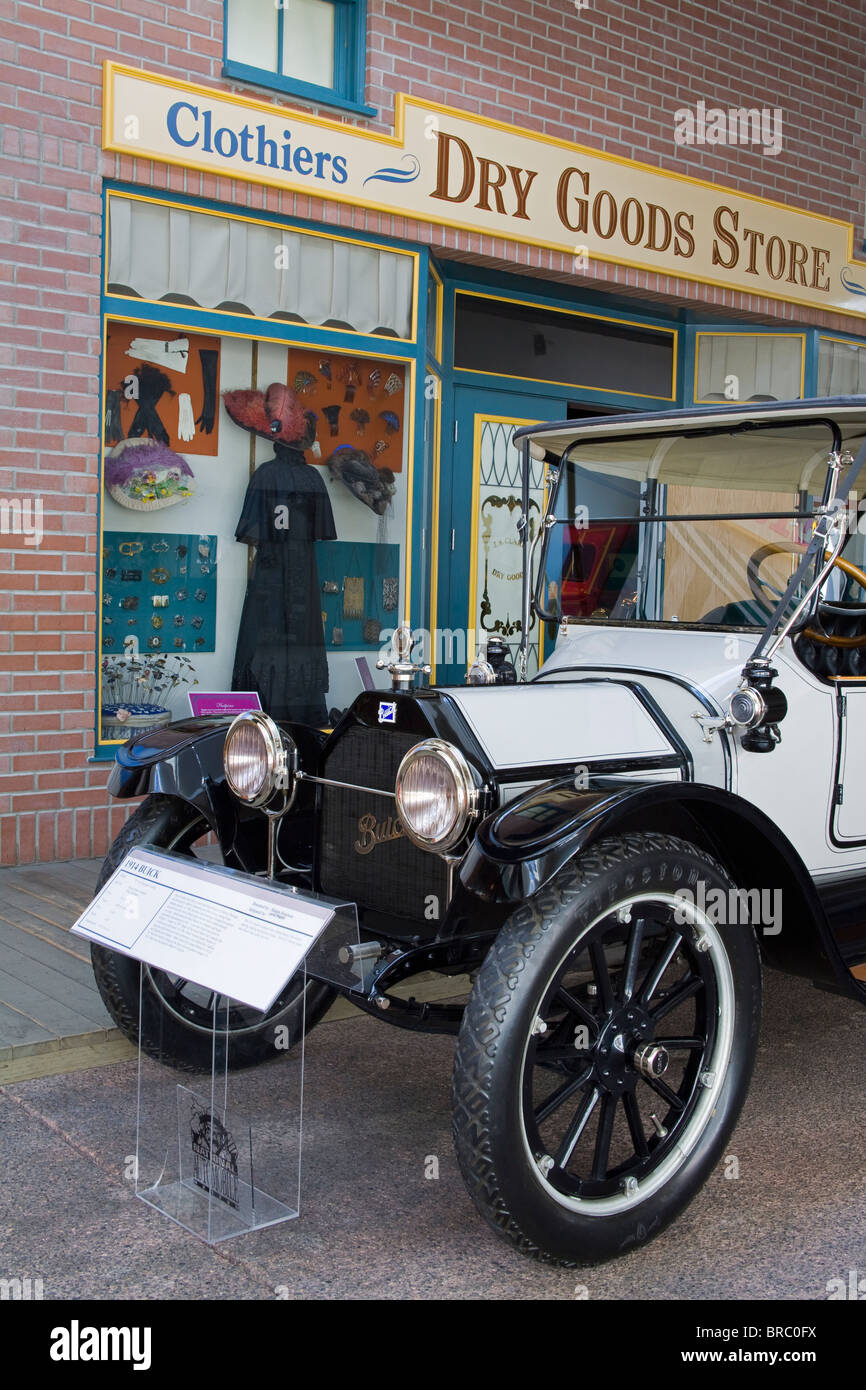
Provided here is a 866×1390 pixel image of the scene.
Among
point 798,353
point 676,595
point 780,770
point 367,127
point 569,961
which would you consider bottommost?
point 569,961

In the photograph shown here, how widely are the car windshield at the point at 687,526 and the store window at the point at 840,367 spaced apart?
5.40m

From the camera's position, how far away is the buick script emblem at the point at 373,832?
3.18 metres

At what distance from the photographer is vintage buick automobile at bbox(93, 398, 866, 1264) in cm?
259

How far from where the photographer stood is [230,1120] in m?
3.01

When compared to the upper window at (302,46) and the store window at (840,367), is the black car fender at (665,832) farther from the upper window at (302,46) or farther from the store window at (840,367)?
the store window at (840,367)

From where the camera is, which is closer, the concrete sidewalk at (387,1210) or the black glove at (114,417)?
the concrete sidewalk at (387,1210)

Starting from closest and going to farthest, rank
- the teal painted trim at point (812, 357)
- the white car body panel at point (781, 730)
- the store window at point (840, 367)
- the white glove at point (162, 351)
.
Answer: the white car body panel at point (781, 730) → the white glove at point (162, 351) → the teal painted trim at point (812, 357) → the store window at point (840, 367)

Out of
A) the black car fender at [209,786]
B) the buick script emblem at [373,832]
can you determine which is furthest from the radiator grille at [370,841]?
the black car fender at [209,786]

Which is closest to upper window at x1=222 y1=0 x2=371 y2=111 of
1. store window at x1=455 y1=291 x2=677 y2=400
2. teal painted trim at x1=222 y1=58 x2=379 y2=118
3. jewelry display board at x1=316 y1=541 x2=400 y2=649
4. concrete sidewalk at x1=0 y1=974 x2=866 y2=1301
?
teal painted trim at x1=222 y1=58 x2=379 y2=118

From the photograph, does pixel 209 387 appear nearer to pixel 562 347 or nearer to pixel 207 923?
pixel 562 347

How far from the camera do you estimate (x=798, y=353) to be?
9156 mm

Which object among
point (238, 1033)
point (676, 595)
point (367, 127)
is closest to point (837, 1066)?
point (676, 595)

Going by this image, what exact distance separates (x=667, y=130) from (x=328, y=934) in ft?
23.1
